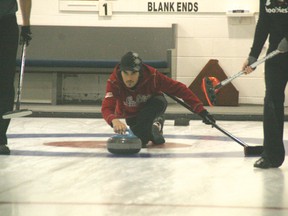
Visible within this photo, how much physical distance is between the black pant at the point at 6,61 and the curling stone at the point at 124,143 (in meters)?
0.68

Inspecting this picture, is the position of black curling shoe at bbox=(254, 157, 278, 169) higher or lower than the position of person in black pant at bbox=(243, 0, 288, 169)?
lower

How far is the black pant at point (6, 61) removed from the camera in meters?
4.34

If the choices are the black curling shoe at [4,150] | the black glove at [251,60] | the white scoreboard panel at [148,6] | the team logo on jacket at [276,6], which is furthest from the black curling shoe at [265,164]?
the white scoreboard panel at [148,6]

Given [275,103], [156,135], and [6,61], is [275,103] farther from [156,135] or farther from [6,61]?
[6,61]

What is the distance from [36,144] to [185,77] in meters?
3.61

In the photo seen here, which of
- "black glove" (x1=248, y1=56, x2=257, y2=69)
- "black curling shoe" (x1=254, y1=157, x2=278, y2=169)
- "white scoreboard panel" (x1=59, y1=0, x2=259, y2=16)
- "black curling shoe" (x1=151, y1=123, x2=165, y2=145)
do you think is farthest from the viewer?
"white scoreboard panel" (x1=59, y1=0, x2=259, y2=16)

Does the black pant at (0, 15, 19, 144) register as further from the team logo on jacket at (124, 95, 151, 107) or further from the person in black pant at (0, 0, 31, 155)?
the team logo on jacket at (124, 95, 151, 107)

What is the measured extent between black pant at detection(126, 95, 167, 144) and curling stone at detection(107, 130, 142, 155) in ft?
1.11

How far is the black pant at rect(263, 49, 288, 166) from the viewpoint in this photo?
3.83m

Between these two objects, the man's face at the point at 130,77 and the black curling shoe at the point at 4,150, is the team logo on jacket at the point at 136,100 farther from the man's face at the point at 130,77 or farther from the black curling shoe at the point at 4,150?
the black curling shoe at the point at 4,150

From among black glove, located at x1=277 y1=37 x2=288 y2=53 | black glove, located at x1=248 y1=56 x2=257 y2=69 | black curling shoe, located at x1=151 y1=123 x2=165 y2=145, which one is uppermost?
black glove, located at x1=277 y1=37 x2=288 y2=53

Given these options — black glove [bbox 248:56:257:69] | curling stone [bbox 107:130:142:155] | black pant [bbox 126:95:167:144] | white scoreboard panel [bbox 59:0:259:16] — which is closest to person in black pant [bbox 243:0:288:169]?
black glove [bbox 248:56:257:69]

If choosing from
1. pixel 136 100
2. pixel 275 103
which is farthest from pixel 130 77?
pixel 275 103

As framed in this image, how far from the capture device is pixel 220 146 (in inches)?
192
